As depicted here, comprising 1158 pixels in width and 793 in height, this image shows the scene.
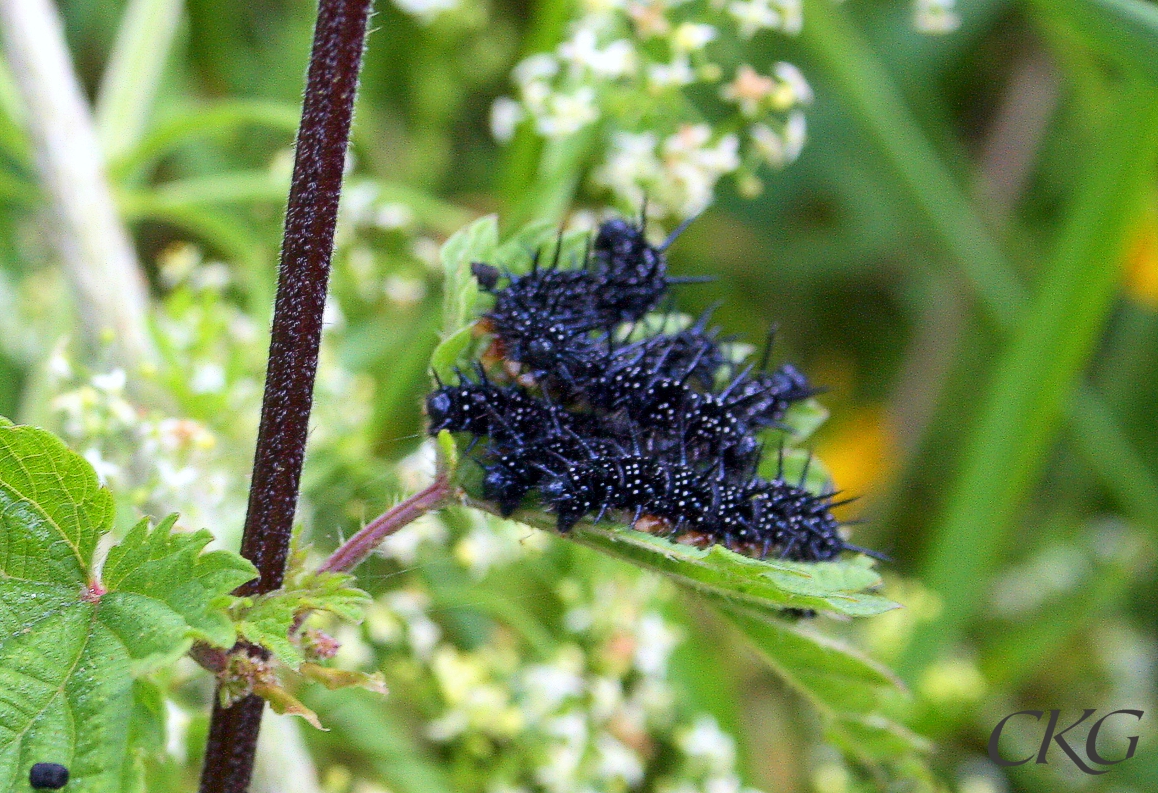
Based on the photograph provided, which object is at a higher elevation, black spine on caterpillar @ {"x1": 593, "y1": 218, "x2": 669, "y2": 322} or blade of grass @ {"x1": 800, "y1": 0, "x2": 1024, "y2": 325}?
black spine on caterpillar @ {"x1": 593, "y1": 218, "x2": 669, "y2": 322}

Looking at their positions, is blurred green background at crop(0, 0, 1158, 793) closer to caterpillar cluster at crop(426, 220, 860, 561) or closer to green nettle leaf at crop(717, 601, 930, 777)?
green nettle leaf at crop(717, 601, 930, 777)

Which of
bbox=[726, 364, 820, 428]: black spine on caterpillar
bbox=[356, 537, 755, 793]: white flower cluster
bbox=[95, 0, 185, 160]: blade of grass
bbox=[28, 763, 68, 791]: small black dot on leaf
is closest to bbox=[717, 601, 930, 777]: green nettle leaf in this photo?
bbox=[726, 364, 820, 428]: black spine on caterpillar

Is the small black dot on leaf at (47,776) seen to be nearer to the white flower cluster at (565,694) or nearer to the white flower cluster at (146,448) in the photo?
the white flower cluster at (146,448)

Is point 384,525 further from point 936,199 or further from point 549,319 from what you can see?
point 936,199

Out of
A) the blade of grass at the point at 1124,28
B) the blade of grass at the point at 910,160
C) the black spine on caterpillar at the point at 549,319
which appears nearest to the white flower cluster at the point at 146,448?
the black spine on caterpillar at the point at 549,319

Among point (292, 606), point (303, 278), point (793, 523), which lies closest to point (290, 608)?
point (292, 606)

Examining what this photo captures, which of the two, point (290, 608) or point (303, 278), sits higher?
point (303, 278)

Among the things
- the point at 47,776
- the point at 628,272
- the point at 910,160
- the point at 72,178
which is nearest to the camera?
the point at 47,776
